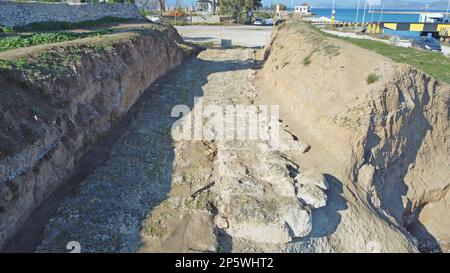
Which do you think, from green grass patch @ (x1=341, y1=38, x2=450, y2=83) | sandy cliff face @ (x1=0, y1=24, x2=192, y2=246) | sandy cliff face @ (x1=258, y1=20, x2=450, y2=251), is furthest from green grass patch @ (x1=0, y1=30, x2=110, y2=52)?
green grass patch @ (x1=341, y1=38, x2=450, y2=83)

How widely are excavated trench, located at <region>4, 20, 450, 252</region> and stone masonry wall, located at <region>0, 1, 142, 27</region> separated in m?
8.06

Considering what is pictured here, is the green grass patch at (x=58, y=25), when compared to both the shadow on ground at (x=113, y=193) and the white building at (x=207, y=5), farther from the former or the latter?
the white building at (x=207, y=5)

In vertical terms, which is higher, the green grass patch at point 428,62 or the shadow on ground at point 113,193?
the green grass patch at point 428,62

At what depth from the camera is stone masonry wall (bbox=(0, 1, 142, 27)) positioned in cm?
2127

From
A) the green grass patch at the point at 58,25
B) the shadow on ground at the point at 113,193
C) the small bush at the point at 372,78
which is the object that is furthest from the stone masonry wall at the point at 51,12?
the small bush at the point at 372,78

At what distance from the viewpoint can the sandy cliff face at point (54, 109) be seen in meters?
9.39

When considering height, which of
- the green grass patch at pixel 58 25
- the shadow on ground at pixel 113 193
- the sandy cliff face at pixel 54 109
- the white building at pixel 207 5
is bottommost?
the shadow on ground at pixel 113 193

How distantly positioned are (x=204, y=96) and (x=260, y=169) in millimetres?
8750

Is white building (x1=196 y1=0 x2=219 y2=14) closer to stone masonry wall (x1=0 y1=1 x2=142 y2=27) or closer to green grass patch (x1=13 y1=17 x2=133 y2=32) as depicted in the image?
stone masonry wall (x1=0 y1=1 x2=142 y2=27)

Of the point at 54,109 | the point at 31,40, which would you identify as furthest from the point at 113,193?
the point at 31,40

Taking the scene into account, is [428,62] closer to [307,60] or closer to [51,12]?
[307,60]

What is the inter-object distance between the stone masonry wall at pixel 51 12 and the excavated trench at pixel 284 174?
26.4ft
